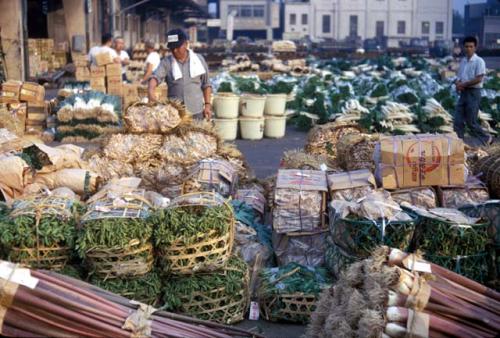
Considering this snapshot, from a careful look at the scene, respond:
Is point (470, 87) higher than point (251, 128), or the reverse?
point (470, 87)

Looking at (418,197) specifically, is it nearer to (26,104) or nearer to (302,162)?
(302,162)

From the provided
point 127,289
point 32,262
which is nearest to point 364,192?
point 127,289

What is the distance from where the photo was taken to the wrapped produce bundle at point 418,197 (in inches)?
246

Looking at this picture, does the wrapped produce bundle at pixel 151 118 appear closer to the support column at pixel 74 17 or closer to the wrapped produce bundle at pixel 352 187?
the wrapped produce bundle at pixel 352 187

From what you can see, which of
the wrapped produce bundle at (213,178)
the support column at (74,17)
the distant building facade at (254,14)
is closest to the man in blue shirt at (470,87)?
the wrapped produce bundle at (213,178)

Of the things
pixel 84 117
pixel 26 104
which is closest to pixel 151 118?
pixel 84 117

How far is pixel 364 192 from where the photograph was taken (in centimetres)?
632

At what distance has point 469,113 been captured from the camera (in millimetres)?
12320

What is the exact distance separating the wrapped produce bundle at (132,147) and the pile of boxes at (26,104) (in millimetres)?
5748

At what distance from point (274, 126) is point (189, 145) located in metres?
7.02

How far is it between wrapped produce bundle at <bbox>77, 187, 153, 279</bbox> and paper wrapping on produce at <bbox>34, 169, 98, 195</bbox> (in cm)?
193

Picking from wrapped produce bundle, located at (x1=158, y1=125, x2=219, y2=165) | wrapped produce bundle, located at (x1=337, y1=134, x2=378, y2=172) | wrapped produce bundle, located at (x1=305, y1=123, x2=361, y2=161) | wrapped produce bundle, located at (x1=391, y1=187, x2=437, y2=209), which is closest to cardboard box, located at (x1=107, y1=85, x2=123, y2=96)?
wrapped produce bundle, located at (x1=305, y1=123, x2=361, y2=161)

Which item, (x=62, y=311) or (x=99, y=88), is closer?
(x=62, y=311)

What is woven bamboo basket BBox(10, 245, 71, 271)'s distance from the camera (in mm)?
4922
